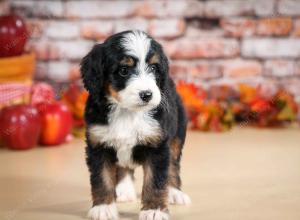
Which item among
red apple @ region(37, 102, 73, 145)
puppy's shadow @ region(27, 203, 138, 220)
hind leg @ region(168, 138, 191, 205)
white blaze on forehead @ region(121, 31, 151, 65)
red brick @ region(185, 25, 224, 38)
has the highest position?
white blaze on forehead @ region(121, 31, 151, 65)

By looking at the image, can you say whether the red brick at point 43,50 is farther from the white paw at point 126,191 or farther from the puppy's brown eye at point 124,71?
the puppy's brown eye at point 124,71

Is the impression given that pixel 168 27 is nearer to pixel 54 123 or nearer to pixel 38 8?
pixel 38 8

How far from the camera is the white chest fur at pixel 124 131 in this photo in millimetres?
2365

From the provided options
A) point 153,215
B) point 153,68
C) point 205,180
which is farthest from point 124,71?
point 205,180

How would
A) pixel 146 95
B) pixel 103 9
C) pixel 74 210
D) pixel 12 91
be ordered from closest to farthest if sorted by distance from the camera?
pixel 146 95 → pixel 74 210 → pixel 12 91 → pixel 103 9

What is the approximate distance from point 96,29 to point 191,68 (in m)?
0.74

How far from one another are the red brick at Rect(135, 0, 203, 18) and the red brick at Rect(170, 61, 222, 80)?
0.35 metres

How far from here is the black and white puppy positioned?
2291 mm

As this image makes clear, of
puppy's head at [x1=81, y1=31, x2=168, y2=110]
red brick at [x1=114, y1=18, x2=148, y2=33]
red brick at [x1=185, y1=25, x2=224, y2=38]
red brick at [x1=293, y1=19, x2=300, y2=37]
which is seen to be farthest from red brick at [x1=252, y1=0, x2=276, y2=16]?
puppy's head at [x1=81, y1=31, x2=168, y2=110]

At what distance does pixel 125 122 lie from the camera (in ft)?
7.87

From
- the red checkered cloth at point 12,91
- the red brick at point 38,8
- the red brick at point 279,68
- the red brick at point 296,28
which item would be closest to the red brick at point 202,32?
the red brick at point 279,68

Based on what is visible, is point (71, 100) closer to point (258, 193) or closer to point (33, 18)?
point (33, 18)

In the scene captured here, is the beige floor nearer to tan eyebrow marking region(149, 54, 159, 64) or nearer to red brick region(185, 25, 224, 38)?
tan eyebrow marking region(149, 54, 159, 64)

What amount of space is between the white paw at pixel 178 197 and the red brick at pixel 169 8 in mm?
2069
